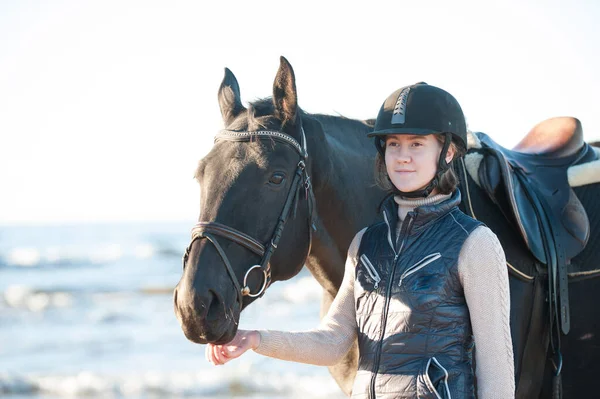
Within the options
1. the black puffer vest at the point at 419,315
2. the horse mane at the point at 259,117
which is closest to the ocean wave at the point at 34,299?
the horse mane at the point at 259,117

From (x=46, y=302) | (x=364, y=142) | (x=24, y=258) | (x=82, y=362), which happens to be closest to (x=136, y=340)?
(x=82, y=362)

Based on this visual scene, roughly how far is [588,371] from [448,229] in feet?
4.63

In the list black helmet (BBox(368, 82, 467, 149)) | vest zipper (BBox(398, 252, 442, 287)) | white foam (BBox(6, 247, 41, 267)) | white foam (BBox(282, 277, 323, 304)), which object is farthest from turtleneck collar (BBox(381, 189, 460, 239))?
white foam (BBox(6, 247, 41, 267))

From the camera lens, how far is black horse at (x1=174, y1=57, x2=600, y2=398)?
2.34 m

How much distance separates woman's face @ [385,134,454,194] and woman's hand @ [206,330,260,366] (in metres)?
0.75

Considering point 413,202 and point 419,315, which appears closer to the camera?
point 419,315

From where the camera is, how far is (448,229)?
2.16 meters

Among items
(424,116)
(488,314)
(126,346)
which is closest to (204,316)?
(488,314)

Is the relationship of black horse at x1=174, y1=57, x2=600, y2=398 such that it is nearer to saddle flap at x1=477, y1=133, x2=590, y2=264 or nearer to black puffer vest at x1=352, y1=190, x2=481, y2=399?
saddle flap at x1=477, y1=133, x2=590, y2=264

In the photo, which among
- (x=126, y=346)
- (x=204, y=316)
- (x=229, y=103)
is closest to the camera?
(x=204, y=316)

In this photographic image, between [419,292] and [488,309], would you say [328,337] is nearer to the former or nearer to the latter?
[419,292]

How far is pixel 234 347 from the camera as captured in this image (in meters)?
2.27

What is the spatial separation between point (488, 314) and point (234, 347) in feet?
2.86

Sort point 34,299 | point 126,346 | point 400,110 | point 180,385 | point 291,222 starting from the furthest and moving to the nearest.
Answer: point 34,299, point 126,346, point 180,385, point 291,222, point 400,110
